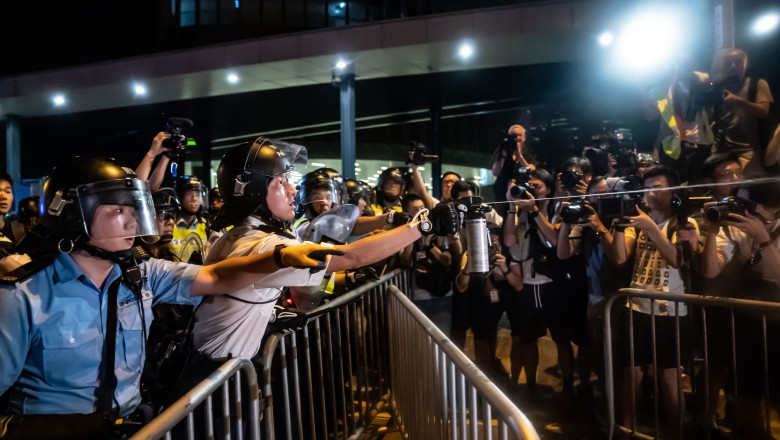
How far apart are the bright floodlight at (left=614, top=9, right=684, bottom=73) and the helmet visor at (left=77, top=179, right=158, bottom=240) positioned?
742cm

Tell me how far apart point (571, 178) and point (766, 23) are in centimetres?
451

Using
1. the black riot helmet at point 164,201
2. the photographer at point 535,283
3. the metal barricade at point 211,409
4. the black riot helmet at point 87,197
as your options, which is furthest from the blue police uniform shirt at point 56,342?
the photographer at point 535,283

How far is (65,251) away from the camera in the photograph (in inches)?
70.5

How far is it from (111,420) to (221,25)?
17.3 m

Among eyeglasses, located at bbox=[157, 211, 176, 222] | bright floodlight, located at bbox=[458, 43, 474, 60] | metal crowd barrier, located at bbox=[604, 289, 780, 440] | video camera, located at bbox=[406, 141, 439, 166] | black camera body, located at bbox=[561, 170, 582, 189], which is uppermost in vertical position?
bright floodlight, located at bbox=[458, 43, 474, 60]

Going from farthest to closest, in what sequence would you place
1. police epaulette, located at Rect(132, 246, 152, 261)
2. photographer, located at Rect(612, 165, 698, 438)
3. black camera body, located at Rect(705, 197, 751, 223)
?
1. photographer, located at Rect(612, 165, 698, 438)
2. black camera body, located at Rect(705, 197, 751, 223)
3. police epaulette, located at Rect(132, 246, 152, 261)

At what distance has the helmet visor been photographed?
1886 millimetres

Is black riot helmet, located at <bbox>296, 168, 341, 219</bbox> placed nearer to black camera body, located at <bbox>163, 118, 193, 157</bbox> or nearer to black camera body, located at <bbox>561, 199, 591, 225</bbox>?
black camera body, located at <bbox>163, 118, 193, 157</bbox>

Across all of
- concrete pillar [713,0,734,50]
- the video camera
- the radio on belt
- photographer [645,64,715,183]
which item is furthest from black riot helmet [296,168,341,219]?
concrete pillar [713,0,734,50]

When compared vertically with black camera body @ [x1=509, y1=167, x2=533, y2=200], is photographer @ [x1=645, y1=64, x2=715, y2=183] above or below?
above

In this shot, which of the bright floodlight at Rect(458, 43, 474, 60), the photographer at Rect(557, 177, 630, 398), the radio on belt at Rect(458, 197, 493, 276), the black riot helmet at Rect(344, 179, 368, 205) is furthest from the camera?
the bright floodlight at Rect(458, 43, 474, 60)

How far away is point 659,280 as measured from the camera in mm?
3803

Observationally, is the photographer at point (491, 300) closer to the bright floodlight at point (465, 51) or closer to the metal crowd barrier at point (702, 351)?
the metal crowd barrier at point (702, 351)

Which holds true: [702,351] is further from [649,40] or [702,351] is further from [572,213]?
[649,40]
